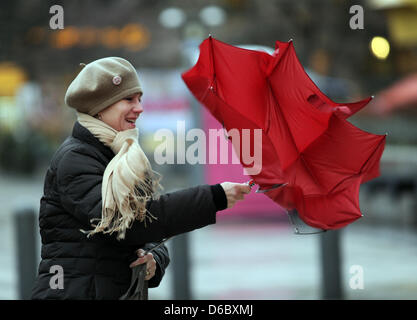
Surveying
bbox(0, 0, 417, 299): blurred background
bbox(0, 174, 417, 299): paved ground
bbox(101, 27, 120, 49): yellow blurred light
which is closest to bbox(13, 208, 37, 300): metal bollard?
bbox(0, 0, 417, 299): blurred background

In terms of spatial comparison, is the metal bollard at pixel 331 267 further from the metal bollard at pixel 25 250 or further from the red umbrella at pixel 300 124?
the red umbrella at pixel 300 124

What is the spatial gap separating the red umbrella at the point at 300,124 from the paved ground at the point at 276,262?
15.1 ft

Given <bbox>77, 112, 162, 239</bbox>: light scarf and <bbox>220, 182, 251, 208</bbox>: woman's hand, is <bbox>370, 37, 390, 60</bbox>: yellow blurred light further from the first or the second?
<bbox>77, 112, 162, 239</bbox>: light scarf

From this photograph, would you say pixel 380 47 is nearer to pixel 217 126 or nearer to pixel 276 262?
pixel 276 262

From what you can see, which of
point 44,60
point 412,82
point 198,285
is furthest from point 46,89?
point 198,285

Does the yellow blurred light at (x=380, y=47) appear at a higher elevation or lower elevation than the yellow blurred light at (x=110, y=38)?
lower

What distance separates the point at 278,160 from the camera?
9.57 feet

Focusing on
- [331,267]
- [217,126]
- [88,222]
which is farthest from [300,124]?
[217,126]

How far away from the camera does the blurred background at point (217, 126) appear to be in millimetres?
7957

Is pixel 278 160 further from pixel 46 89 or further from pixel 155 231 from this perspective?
pixel 46 89

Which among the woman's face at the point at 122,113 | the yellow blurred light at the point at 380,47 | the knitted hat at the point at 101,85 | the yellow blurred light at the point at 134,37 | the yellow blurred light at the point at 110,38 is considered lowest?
the woman's face at the point at 122,113

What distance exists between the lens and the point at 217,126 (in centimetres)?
1199

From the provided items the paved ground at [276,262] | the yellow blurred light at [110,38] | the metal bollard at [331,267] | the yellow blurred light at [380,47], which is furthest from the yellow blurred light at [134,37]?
the yellow blurred light at [380,47]
